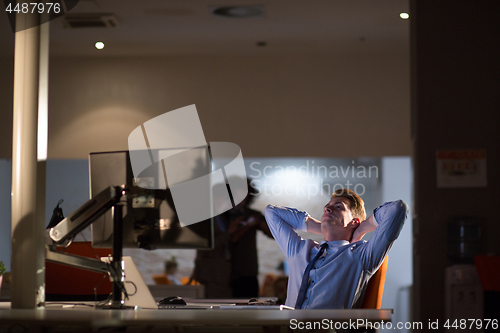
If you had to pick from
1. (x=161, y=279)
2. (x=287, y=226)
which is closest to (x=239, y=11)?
(x=287, y=226)

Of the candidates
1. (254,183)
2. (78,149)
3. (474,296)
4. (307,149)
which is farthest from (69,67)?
(474,296)

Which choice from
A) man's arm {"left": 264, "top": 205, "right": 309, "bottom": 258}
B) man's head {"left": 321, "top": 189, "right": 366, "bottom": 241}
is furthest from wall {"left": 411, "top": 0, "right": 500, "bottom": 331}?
man's arm {"left": 264, "top": 205, "right": 309, "bottom": 258}

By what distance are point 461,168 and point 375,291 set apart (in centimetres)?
75

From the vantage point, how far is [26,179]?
1.74 m

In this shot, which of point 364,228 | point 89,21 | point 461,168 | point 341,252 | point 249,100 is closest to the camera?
point 461,168

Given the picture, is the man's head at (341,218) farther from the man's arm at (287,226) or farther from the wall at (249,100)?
the wall at (249,100)

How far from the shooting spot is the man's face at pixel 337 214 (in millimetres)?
2682

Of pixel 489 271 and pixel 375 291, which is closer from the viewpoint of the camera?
pixel 489 271

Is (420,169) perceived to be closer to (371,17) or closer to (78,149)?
(371,17)

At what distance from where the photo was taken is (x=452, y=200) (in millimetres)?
1901

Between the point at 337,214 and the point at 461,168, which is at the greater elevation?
the point at 461,168

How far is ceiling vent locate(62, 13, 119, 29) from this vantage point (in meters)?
3.60

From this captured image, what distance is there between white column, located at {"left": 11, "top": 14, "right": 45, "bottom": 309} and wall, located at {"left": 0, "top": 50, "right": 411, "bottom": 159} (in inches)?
108

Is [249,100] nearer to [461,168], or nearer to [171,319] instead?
[461,168]
